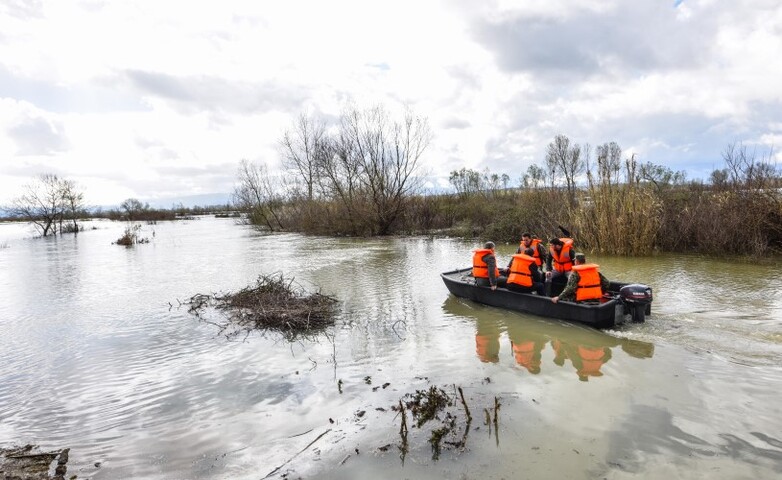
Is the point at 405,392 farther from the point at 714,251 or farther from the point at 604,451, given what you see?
the point at 714,251

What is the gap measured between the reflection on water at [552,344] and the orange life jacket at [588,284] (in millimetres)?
588

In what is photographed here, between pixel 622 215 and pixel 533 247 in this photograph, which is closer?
pixel 533 247

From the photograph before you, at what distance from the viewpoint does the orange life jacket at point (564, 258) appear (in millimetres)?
8961

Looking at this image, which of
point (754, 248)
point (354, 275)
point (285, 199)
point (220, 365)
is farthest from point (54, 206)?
point (754, 248)

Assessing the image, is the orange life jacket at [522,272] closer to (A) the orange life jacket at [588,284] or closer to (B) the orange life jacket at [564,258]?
(B) the orange life jacket at [564,258]

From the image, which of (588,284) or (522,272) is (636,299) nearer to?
(588,284)

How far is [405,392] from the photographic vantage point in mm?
5633

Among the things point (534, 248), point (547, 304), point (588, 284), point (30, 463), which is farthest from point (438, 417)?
point (534, 248)

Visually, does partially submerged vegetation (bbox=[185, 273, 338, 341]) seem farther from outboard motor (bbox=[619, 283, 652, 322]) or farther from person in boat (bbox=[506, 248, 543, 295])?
outboard motor (bbox=[619, 283, 652, 322])

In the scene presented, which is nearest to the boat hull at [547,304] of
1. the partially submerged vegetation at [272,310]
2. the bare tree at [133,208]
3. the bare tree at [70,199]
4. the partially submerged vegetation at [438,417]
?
the partially submerged vegetation at [272,310]

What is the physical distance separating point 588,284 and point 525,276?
132 centimetres

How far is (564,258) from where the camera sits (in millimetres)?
8984

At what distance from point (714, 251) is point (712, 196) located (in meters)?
2.25

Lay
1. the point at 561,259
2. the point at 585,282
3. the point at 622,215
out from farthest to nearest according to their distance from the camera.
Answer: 1. the point at 622,215
2. the point at 561,259
3. the point at 585,282
